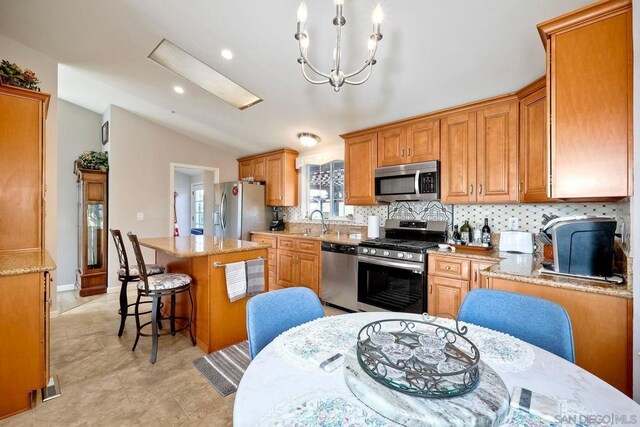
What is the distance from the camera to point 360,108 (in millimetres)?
3143

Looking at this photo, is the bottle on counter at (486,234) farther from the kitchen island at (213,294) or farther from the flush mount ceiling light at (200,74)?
the flush mount ceiling light at (200,74)

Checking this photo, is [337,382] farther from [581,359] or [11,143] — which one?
[11,143]

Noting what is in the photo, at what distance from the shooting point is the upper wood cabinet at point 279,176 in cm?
473

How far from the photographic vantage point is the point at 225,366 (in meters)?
2.27

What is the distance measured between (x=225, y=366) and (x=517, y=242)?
9.02 ft

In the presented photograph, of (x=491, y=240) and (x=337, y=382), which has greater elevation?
(x=491, y=240)

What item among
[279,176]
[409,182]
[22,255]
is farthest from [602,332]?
[279,176]

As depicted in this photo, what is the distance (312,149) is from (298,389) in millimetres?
4068

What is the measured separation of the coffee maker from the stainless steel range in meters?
2.16

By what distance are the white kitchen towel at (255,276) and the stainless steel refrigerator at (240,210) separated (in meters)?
2.09

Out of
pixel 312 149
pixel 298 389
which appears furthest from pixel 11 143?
pixel 312 149

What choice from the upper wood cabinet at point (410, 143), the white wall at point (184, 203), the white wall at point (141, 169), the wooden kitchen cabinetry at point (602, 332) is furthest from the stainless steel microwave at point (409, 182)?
the white wall at point (184, 203)

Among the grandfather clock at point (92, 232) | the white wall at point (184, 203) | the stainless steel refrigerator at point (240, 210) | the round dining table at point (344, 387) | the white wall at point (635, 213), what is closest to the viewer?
the round dining table at point (344, 387)

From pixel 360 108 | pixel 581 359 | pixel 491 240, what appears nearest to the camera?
pixel 581 359
